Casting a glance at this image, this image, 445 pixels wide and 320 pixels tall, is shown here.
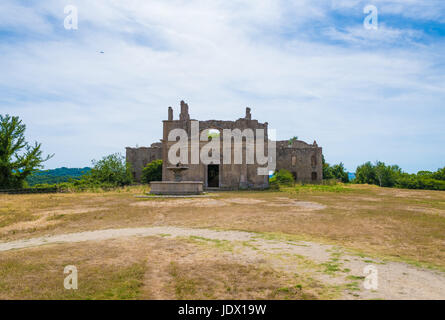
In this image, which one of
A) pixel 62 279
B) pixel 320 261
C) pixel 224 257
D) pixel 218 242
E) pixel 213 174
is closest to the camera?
pixel 62 279

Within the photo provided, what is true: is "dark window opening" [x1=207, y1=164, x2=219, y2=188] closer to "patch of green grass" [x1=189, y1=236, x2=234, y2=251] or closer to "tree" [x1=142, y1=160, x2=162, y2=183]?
"tree" [x1=142, y1=160, x2=162, y2=183]

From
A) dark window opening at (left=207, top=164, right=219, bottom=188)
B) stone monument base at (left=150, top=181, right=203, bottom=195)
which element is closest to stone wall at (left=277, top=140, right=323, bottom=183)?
dark window opening at (left=207, top=164, right=219, bottom=188)

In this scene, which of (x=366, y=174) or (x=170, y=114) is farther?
(x=366, y=174)

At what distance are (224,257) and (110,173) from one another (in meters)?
32.5

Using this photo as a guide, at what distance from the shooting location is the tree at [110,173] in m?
34.6

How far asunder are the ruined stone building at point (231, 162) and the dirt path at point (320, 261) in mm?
17360

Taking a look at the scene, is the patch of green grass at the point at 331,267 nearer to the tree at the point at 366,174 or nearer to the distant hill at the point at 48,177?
the distant hill at the point at 48,177

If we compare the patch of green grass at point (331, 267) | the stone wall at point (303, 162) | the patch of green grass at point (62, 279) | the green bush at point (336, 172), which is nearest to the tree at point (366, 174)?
the green bush at point (336, 172)

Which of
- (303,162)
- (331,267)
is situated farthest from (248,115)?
(331,267)

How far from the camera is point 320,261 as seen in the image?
563 centimetres

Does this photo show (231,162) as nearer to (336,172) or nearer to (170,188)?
(170,188)

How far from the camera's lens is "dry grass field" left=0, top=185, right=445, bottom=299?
165 inches

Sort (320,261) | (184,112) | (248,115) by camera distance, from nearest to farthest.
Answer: (320,261), (248,115), (184,112)

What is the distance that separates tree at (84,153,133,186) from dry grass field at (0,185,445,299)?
24.7 m
